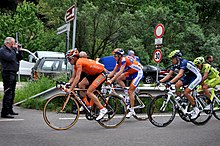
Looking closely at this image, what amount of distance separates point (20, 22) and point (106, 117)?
23926 mm

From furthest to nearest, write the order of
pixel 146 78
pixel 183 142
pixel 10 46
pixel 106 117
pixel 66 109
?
1. pixel 146 78
2. pixel 10 46
3. pixel 106 117
4. pixel 66 109
5. pixel 183 142

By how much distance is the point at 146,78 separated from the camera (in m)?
26.4

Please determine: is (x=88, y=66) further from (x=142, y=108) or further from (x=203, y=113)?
(x=203, y=113)

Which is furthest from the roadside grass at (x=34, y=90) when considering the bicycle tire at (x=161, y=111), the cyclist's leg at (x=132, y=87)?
the bicycle tire at (x=161, y=111)

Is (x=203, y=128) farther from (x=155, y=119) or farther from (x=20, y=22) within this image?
(x=20, y=22)

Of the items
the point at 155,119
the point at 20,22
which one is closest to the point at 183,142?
the point at 155,119

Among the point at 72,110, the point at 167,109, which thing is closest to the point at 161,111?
the point at 167,109

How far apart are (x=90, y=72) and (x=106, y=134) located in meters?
1.51

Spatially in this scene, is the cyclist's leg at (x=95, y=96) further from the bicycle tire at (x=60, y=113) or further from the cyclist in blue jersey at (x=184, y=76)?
the cyclist in blue jersey at (x=184, y=76)

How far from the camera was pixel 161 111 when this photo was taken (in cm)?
883

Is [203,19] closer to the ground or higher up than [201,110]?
higher up

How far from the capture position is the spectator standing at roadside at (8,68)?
9.41 metres

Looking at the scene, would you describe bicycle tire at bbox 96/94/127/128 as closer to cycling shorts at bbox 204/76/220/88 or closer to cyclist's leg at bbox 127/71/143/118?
cyclist's leg at bbox 127/71/143/118

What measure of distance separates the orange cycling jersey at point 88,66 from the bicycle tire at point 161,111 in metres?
1.50
